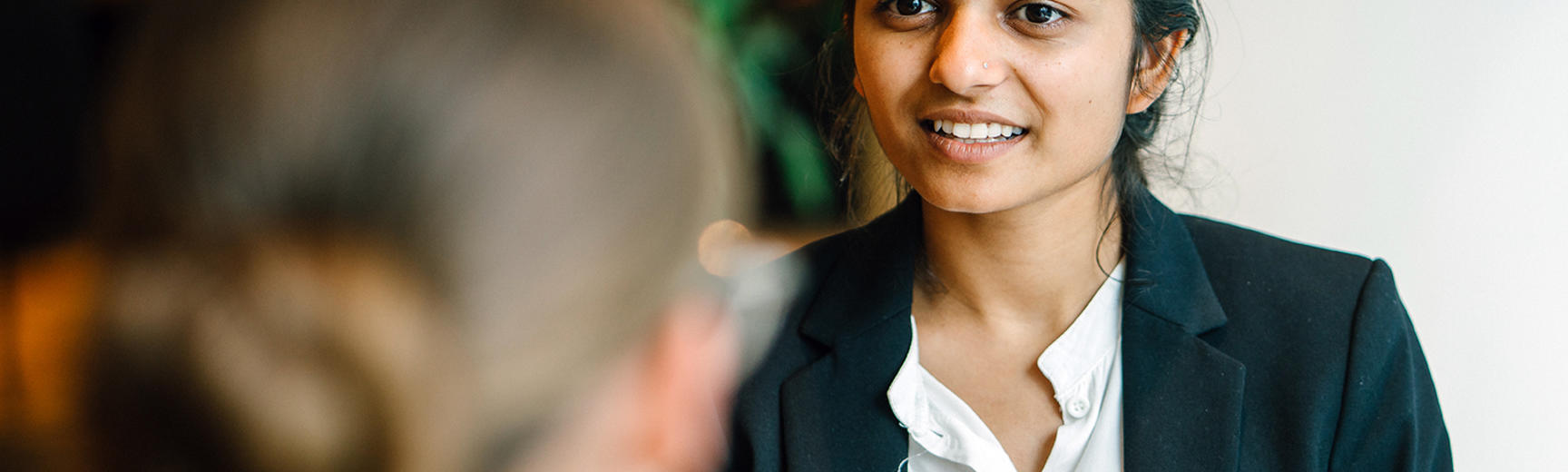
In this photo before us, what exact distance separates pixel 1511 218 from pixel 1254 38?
421 mm

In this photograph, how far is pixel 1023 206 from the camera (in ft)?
4.46

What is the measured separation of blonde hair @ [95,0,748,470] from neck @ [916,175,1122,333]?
1.07 meters

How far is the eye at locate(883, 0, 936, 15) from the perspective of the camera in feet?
4.14

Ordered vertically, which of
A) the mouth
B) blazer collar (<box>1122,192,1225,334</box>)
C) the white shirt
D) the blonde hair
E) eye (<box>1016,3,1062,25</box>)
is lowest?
the white shirt

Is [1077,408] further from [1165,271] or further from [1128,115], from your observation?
[1128,115]

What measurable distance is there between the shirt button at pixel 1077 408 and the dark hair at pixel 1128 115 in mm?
251

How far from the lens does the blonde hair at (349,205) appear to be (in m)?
0.34

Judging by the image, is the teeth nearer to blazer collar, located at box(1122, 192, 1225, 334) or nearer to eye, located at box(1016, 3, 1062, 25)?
eye, located at box(1016, 3, 1062, 25)

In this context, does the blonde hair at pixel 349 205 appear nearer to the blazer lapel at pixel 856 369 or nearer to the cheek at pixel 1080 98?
the cheek at pixel 1080 98

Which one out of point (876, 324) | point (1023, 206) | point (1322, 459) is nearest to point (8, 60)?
point (876, 324)

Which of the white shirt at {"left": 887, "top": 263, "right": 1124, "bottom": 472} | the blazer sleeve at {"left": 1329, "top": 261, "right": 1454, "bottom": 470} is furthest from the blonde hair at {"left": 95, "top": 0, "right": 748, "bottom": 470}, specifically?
the blazer sleeve at {"left": 1329, "top": 261, "right": 1454, "bottom": 470}

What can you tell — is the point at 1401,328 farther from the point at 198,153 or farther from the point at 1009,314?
the point at 198,153

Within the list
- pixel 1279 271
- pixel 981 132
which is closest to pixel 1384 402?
pixel 1279 271

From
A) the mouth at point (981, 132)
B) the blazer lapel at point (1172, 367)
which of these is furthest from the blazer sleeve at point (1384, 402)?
the mouth at point (981, 132)
